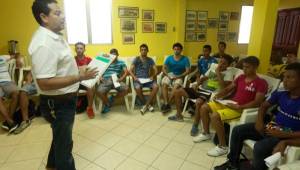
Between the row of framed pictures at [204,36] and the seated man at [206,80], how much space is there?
6.13ft

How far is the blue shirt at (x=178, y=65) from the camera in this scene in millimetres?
3695

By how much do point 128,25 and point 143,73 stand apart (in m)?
1.45

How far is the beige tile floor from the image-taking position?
7.22 ft

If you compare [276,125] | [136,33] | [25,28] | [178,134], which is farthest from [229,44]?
[25,28]

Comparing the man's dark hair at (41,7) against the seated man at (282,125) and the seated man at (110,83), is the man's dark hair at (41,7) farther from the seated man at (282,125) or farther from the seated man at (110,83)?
the seated man at (110,83)

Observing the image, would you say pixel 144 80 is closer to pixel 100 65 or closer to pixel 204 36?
pixel 100 65

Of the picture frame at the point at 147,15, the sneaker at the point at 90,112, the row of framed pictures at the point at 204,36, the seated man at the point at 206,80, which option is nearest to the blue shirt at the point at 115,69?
the sneaker at the point at 90,112

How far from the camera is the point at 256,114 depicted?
7.17ft

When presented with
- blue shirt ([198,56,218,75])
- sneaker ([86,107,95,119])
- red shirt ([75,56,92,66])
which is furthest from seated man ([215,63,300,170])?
red shirt ([75,56,92,66])

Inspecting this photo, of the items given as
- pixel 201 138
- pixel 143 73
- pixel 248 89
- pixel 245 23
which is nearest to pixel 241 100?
pixel 248 89

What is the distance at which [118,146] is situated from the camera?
8.35ft

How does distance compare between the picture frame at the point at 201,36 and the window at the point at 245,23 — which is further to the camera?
the window at the point at 245,23

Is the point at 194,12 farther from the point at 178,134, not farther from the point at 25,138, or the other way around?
the point at 25,138

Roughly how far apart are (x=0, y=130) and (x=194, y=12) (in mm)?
4695
